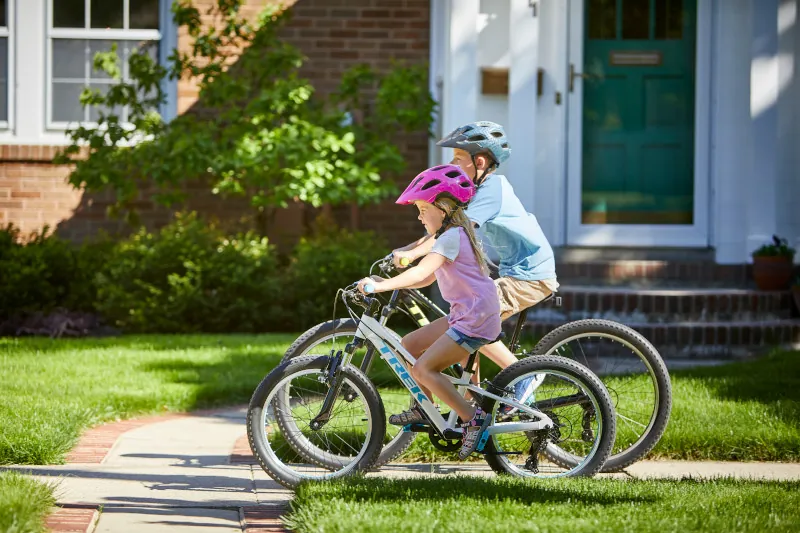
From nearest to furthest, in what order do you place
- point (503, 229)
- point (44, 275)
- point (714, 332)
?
point (503, 229), point (714, 332), point (44, 275)

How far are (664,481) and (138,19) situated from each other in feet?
30.4

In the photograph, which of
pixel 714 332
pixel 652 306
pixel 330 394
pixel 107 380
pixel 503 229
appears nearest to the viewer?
pixel 330 394

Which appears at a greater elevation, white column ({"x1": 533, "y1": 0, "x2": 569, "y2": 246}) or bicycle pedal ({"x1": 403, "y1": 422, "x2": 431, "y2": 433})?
white column ({"x1": 533, "y1": 0, "x2": 569, "y2": 246})

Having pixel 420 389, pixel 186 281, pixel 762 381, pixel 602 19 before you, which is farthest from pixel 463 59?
pixel 420 389

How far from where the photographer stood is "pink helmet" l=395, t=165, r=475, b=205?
489 centimetres

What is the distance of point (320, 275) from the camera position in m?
10.5

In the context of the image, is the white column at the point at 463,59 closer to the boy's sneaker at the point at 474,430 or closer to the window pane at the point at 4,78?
the window pane at the point at 4,78

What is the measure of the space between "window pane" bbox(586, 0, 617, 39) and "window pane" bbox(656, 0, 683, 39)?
0.41 metres

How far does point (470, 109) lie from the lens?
10.2 meters

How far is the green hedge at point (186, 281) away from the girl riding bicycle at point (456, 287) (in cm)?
547

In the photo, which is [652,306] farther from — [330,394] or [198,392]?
[330,394]

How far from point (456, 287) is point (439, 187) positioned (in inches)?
17.5

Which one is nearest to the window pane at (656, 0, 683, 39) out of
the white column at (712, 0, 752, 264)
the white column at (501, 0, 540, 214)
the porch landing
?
the white column at (712, 0, 752, 264)

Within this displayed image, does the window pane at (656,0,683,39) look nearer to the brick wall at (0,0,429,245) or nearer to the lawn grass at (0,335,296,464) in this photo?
the brick wall at (0,0,429,245)
